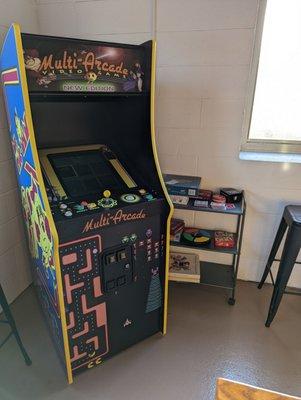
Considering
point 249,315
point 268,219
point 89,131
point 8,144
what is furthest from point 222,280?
point 8,144

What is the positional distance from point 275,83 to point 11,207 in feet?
6.17

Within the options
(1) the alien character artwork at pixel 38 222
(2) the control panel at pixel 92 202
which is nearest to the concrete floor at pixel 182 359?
(1) the alien character artwork at pixel 38 222

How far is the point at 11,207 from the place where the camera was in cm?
189

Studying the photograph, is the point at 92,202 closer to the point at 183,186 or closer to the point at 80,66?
the point at 80,66

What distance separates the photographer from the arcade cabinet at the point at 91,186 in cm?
119

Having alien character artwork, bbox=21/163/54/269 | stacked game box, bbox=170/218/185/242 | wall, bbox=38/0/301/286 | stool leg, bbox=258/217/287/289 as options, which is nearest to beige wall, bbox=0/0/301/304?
wall, bbox=38/0/301/286

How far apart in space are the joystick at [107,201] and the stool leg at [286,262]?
41.3 inches

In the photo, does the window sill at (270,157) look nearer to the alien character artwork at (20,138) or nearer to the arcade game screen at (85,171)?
the arcade game screen at (85,171)

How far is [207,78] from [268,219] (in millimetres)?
1056

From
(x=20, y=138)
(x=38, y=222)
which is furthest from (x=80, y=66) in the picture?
(x=38, y=222)

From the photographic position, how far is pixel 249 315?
197 centimetres

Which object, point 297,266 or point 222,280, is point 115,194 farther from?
point 297,266

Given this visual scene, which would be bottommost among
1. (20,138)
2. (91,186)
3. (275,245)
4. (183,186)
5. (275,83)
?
(275,245)

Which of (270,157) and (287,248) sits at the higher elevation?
Result: (270,157)
